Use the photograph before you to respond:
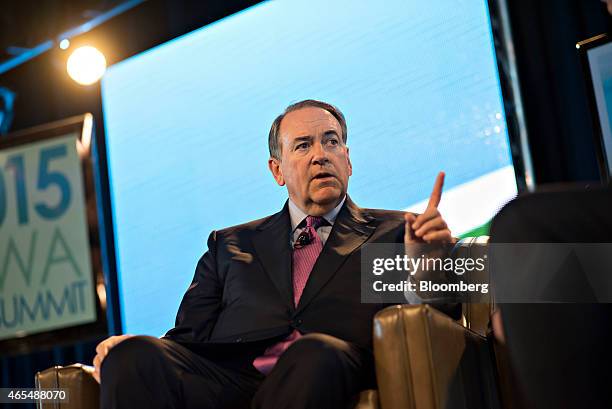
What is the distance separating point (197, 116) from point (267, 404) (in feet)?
7.21

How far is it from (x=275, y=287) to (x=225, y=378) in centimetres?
32

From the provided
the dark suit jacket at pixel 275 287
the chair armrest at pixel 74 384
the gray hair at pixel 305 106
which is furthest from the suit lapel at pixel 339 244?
the chair armrest at pixel 74 384

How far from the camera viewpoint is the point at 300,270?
7.19 ft

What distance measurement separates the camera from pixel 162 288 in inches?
141

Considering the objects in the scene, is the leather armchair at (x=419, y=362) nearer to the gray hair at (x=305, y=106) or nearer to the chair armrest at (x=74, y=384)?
the chair armrest at (x=74, y=384)

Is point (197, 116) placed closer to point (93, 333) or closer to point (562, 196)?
point (93, 333)

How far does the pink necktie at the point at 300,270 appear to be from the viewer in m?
2.00

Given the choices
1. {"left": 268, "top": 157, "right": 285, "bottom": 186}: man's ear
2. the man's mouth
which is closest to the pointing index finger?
the man's mouth

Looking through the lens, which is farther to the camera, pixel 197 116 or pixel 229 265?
pixel 197 116

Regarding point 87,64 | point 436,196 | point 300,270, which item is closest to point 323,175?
point 300,270

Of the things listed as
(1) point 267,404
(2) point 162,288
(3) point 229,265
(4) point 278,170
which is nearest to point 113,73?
(2) point 162,288

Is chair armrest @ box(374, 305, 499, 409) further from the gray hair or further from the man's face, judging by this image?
the gray hair

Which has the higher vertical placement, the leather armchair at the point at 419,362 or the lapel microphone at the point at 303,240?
the lapel microphone at the point at 303,240

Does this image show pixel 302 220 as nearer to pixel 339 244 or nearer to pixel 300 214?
pixel 300 214
